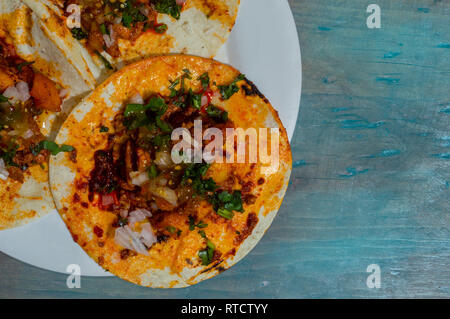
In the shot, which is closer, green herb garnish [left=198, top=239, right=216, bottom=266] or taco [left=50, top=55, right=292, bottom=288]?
taco [left=50, top=55, right=292, bottom=288]

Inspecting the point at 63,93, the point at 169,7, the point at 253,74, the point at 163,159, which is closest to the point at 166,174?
the point at 163,159

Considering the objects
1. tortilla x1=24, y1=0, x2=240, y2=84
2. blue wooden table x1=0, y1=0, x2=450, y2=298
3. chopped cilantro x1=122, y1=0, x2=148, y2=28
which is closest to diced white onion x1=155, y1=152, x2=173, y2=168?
tortilla x1=24, y1=0, x2=240, y2=84

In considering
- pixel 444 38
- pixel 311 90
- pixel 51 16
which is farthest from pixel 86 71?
pixel 444 38

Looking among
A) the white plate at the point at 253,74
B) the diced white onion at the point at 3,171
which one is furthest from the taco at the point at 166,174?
the diced white onion at the point at 3,171

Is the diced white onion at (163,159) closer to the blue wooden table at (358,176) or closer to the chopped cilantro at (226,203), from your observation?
the chopped cilantro at (226,203)

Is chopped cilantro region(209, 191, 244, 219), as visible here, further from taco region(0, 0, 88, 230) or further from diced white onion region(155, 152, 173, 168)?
taco region(0, 0, 88, 230)

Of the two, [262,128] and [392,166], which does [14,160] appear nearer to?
[262,128]

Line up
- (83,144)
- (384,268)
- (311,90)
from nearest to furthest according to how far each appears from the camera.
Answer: (83,144)
(311,90)
(384,268)
